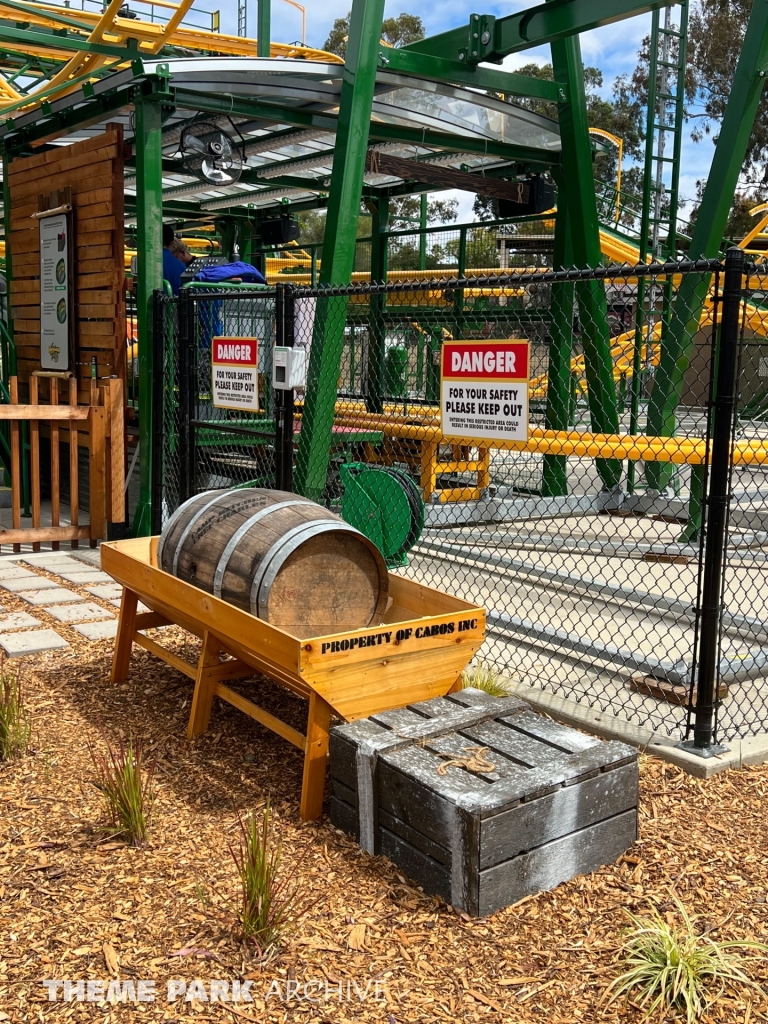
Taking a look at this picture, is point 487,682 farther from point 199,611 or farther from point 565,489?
point 565,489

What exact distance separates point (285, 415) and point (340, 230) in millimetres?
2627

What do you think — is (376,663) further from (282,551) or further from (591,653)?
(591,653)

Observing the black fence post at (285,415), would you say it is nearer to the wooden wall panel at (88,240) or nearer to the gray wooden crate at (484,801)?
the gray wooden crate at (484,801)

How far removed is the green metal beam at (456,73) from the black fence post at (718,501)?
17.0 feet

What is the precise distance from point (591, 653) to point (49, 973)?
3173 millimetres

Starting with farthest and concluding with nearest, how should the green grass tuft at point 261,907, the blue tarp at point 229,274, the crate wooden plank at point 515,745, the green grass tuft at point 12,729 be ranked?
the blue tarp at point 229,274
the green grass tuft at point 12,729
the crate wooden plank at point 515,745
the green grass tuft at point 261,907

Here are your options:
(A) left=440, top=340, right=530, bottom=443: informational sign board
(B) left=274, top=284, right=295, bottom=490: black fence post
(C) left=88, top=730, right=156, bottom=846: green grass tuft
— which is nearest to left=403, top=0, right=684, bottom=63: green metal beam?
(B) left=274, top=284, right=295, bottom=490: black fence post

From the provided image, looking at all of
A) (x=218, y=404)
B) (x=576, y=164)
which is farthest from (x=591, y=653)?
(x=576, y=164)

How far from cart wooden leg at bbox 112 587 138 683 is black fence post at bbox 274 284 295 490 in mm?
1196

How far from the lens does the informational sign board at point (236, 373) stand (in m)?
6.31

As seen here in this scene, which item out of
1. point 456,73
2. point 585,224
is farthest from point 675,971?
point 585,224

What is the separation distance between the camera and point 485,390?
4.71 metres

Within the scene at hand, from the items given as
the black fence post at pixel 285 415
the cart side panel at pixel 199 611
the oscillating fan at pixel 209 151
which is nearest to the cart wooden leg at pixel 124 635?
the cart side panel at pixel 199 611

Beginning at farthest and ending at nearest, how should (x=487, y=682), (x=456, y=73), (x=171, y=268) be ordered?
(x=171, y=268)
(x=456, y=73)
(x=487, y=682)
